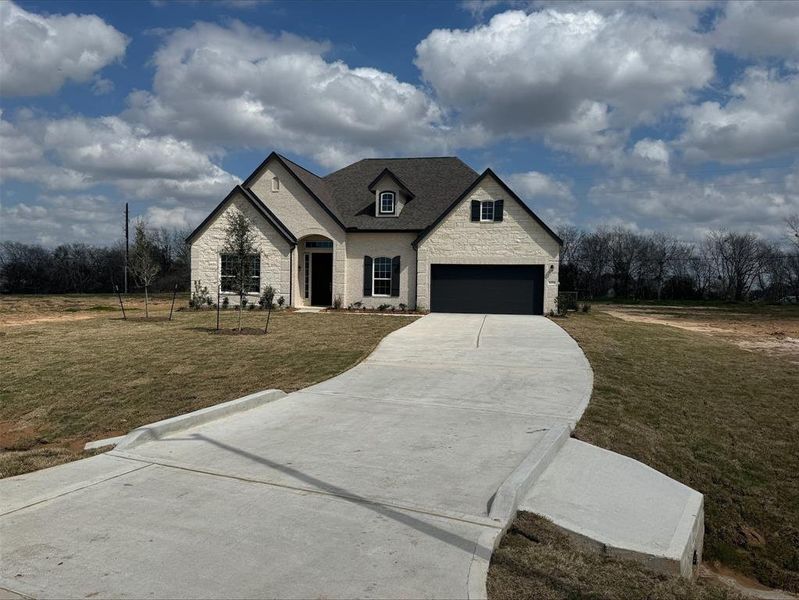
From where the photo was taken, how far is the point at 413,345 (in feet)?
48.2

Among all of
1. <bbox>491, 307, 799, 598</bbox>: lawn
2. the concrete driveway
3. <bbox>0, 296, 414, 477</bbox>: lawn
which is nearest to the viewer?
the concrete driveway

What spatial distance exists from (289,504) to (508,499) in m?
1.85

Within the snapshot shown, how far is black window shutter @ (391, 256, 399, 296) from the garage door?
1.66 m

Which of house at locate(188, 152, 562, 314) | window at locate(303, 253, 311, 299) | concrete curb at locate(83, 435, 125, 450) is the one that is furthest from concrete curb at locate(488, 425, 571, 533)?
window at locate(303, 253, 311, 299)

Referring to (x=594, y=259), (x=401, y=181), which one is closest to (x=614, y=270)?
(x=594, y=259)

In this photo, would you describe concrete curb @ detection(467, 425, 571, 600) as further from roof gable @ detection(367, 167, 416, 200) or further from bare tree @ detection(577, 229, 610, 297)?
bare tree @ detection(577, 229, 610, 297)

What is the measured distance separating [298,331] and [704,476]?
12760 mm

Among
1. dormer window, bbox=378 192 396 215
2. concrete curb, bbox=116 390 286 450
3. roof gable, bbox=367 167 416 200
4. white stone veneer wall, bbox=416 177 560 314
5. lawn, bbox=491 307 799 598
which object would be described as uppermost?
roof gable, bbox=367 167 416 200

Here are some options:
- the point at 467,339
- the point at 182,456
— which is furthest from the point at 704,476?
the point at 467,339

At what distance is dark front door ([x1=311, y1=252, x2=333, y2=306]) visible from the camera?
2833 cm

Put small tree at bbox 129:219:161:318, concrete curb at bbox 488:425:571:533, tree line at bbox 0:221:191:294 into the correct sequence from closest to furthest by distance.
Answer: concrete curb at bbox 488:425:571:533 < small tree at bbox 129:219:161:318 < tree line at bbox 0:221:191:294

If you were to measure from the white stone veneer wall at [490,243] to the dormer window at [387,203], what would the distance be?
281cm

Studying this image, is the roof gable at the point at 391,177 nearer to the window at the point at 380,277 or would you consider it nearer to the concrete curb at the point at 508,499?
the window at the point at 380,277

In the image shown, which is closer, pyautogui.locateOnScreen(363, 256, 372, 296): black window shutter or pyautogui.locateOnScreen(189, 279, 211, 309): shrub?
pyautogui.locateOnScreen(363, 256, 372, 296): black window shutter
